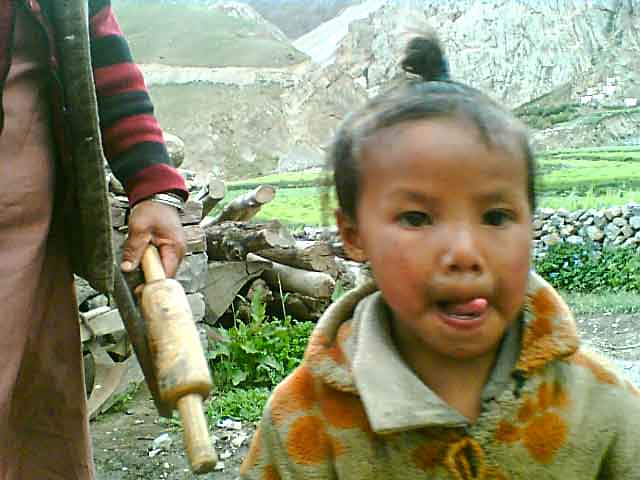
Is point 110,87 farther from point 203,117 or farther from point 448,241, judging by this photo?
point 203,117

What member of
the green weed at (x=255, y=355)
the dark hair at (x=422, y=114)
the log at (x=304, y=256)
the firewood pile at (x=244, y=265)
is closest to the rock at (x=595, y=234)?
the firewood pile at (x=244, y=265)

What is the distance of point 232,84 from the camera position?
973cm

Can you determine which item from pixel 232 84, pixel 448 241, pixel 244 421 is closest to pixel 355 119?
pixel 448 241

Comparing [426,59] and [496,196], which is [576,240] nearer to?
[426,59]

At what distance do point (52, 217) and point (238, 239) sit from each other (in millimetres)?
4496

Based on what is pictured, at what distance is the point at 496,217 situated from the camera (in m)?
1.59

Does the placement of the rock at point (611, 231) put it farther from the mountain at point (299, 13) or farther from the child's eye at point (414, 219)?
the child's eye at point (414, 219)

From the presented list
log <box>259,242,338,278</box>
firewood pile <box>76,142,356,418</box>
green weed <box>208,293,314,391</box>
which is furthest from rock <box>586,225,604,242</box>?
green weed <box>208,293,314,391</box>

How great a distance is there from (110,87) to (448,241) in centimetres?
102

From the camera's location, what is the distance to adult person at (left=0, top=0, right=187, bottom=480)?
1.83 metres

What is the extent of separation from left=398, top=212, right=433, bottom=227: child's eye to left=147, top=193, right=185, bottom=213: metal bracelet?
0.79 metres

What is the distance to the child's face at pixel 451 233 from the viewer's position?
5.01 feet

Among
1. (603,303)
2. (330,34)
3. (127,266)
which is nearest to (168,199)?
(127,266)

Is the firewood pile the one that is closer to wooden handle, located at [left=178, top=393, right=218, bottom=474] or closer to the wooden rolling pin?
the wooden rolling pin
